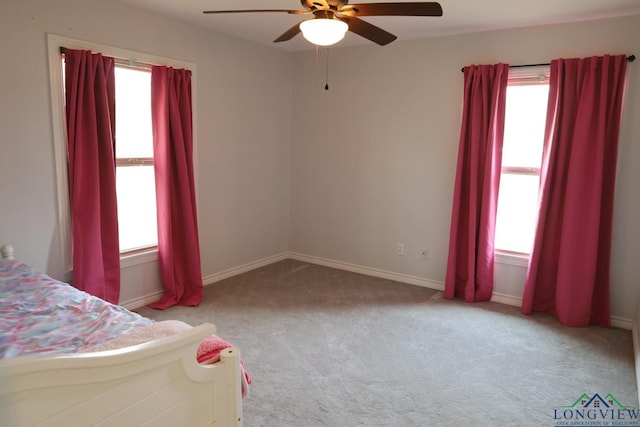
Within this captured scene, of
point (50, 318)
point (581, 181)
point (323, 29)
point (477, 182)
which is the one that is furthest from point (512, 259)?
point (50, 318)

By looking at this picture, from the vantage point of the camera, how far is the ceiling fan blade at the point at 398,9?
6.08 ft

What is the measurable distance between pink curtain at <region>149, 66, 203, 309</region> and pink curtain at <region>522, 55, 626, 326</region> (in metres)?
2.87

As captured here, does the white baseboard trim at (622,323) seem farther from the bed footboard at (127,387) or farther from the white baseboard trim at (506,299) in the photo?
the bed footboard at (127,387)

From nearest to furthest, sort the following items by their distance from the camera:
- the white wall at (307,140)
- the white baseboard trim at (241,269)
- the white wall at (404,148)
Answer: the white wall at (307,140) < the white wall at (404,148) < the white baseboard trim at (241,269)

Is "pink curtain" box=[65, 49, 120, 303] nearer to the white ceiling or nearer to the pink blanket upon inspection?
the white ceiling

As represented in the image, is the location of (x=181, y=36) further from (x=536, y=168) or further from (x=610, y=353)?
(x=610, y=353)

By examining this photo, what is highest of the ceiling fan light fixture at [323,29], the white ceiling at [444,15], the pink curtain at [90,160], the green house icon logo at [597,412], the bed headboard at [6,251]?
the white ceiling at [444,15]

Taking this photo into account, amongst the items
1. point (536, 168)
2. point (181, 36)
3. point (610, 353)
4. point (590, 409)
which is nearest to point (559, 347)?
point (610, 353)

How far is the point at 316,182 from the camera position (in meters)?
4.77

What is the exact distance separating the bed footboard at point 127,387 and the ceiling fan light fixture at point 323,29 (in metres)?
1.39

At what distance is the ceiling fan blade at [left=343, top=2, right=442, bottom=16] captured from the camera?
185 centimetres

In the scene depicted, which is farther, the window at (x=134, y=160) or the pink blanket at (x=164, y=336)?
the window at (x=134, y=160)

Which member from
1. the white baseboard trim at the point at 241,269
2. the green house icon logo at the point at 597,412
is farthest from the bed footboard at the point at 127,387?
the white baseboard trim at the point at 241,269

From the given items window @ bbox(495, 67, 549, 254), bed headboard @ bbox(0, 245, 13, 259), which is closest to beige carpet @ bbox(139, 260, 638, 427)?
window @ bbox(495, 67, 549, 254)
